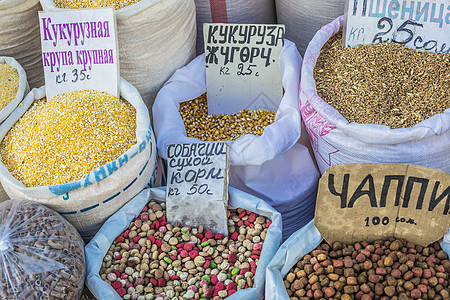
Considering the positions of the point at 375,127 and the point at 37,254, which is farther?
the point at 375,127

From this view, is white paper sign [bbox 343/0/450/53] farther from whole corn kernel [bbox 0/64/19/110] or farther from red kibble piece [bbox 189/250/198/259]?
whole corn kernel [bbox 0/64/19/110]

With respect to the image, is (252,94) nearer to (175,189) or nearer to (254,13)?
(254,13)

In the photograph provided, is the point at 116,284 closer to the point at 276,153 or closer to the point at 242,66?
the point at 276,153

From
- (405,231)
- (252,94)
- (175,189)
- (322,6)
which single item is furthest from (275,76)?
(405,231)

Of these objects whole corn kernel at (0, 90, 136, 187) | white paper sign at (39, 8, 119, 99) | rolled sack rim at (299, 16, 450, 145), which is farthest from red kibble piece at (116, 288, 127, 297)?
rolled sack rim at (299, 16, 450, 145)

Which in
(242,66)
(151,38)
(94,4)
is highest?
(94,4)

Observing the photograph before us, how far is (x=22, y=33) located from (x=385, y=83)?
4.11 feet

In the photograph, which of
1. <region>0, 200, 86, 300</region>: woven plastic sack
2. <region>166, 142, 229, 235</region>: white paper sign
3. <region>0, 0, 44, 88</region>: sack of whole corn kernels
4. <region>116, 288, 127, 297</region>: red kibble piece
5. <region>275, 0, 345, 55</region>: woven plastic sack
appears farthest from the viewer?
<region>275, 0, 345, 55</region>: woven plastic sack

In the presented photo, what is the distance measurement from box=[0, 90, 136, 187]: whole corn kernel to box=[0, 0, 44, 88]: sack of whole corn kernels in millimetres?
366

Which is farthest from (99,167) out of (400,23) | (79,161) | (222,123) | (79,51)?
(400,23)

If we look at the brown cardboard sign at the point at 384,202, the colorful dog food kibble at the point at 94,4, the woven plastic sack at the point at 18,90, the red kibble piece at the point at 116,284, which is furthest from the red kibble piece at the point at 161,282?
the colorful dog food kibble at the point at 94,4

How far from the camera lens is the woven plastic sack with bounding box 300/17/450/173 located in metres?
1.25

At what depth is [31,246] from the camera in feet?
3.69

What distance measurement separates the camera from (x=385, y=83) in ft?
4.71
